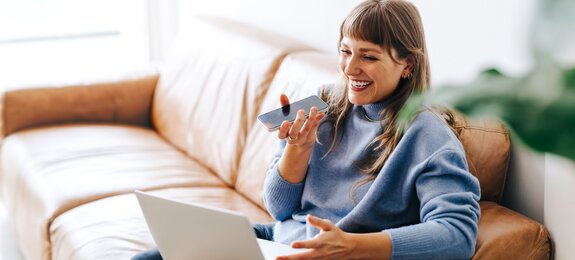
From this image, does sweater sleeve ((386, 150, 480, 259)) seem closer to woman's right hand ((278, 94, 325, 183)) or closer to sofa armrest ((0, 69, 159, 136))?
woman's right hand ((278, 94, 325, 183))

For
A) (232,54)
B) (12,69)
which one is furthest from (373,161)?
(12,69)

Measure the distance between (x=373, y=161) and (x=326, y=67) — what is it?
1.92ft

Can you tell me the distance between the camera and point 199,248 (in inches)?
56.1

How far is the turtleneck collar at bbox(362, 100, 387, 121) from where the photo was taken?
1613 millimetres

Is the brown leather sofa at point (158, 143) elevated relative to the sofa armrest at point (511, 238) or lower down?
lower down

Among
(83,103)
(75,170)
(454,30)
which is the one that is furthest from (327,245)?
(83,103)

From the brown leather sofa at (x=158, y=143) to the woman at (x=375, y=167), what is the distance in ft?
0.49

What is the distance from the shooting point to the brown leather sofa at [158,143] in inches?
78.0

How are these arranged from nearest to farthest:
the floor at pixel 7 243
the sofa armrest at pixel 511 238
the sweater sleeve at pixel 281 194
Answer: the sofa armrest at pixel 511 238, the sweater sleeve at pixel 281 194, the floor at pixel 7 243

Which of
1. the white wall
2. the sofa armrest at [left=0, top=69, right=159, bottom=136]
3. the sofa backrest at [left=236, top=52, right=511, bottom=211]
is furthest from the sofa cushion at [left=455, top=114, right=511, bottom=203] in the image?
the sofa armrest at [left=0, top=69, right=159, bottom=136]

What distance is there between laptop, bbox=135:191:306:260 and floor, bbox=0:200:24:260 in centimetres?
139

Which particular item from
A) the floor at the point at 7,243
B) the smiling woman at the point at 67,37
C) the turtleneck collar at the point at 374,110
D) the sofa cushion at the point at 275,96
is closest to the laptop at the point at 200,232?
the turtleneck collar at the point at 374,110

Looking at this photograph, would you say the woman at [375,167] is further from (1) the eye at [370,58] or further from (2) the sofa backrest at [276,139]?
(2) the sofa backrest at [276,139]

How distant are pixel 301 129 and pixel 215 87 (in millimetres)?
1020
